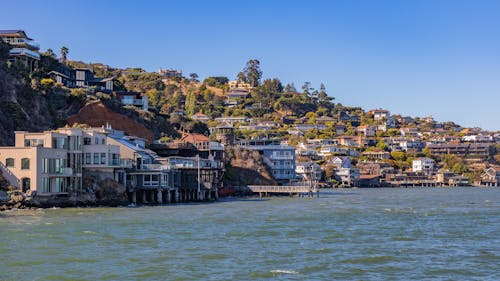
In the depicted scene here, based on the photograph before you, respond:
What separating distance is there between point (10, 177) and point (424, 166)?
142 m

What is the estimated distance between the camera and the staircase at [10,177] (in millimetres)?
65375

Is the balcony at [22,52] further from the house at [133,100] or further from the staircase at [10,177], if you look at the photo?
the staircase at [10,177]

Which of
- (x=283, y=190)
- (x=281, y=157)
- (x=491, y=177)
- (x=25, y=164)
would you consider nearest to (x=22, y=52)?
(x=281, y=157)

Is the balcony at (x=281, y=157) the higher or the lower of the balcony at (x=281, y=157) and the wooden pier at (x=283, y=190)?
→ the higher

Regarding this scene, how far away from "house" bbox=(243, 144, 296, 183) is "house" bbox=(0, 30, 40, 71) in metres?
39.3

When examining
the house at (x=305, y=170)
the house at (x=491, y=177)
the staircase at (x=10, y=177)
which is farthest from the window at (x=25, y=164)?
the house at (x=491, y=177)

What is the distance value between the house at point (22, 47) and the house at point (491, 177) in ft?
404

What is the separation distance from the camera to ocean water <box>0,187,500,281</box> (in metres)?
32.3

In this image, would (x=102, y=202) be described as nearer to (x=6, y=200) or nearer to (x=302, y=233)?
(x=6, y=200)

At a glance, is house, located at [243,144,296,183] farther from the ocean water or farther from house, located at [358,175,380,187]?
the ocean water

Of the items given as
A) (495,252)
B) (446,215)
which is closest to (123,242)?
(495,252)

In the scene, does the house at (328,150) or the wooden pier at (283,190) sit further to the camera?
the house at (328,150)

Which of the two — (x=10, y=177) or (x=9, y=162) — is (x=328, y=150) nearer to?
(x=9, y=162)

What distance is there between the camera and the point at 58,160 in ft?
224
